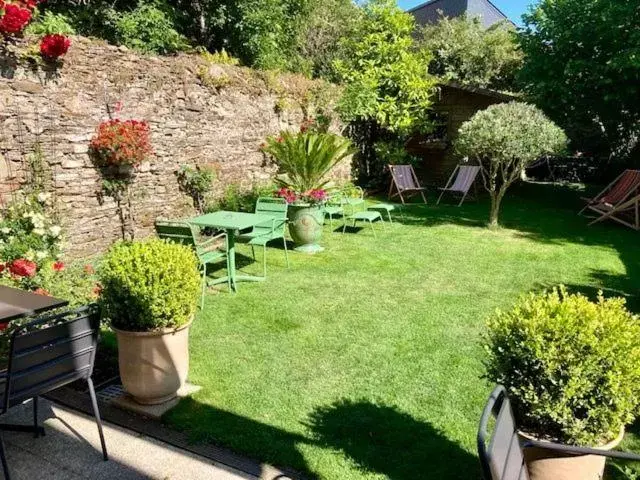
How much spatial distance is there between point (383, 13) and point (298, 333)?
9.95 meters

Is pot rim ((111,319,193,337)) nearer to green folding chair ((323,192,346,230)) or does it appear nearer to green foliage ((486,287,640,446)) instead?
green foliage ((486,287,640,446))

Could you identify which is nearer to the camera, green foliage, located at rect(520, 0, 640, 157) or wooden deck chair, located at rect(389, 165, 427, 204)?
green foliage, located at rect(520, 0, 640, 157)

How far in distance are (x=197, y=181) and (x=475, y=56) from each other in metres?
13.9

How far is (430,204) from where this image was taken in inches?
447

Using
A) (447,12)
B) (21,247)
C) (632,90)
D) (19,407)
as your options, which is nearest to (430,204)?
(632,90)

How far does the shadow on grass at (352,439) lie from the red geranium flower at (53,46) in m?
4.38

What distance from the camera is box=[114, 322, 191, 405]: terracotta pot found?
2951mm

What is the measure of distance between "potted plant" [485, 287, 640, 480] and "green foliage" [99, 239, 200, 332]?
6.26 feet

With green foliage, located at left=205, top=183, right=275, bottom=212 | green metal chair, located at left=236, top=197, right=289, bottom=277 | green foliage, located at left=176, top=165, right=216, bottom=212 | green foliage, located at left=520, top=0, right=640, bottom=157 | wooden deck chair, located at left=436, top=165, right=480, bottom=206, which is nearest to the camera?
green metal chair, located at left=236, top=197, right=289, bottom=277

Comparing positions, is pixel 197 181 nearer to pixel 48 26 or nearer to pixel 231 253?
pixel 231 253

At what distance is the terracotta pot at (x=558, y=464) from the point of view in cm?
198

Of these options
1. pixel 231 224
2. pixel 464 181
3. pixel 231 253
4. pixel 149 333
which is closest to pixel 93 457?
pixel 149 333

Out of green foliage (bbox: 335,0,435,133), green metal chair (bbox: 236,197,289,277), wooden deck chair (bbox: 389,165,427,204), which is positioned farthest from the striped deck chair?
green metal chair (bbox: 236,197,289,277)

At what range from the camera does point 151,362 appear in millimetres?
2965
